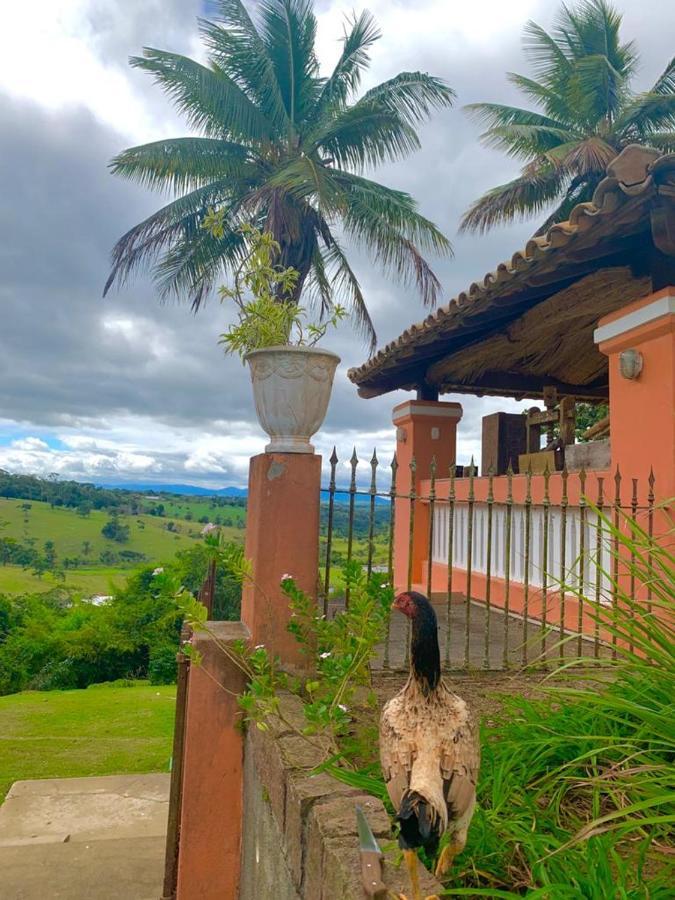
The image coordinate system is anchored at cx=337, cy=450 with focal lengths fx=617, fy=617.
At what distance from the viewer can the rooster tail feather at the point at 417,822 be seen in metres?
1.46

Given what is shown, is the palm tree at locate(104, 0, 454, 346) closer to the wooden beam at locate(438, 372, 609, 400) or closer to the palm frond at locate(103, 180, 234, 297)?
the palm frond at locate(103, 180, 234, 297)

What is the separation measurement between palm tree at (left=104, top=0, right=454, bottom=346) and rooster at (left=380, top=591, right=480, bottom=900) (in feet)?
44.5

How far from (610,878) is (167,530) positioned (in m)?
50.1

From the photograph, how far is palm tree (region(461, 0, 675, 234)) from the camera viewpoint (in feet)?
49.6

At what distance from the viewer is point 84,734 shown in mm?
9516

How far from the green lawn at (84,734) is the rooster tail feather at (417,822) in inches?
302

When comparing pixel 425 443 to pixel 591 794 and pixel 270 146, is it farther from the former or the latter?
pixel 270 146

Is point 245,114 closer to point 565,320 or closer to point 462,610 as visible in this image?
point 565,320

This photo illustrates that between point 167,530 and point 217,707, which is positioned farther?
point 167,530

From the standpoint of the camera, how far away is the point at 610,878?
166 centimetres

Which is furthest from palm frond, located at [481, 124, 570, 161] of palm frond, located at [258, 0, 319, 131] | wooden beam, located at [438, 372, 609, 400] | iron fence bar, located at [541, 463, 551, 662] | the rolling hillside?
the rolling hillside

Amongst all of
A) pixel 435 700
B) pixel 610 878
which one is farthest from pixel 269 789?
pixel 610 878

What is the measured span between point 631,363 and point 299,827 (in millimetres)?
3623

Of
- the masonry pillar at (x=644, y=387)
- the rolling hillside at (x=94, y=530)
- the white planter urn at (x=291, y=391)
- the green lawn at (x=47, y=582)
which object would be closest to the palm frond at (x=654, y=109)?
the masonry pillar at (x=644, y=387)
